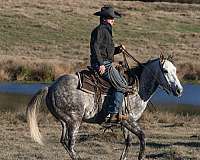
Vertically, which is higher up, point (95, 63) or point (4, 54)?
point (95, 63)

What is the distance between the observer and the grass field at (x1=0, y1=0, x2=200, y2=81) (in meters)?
41.1

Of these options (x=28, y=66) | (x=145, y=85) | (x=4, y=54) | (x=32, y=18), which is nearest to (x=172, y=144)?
(x=145, y=85)

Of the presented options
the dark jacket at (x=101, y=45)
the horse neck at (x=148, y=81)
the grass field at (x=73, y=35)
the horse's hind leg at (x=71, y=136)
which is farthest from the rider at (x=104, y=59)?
the grass field at (x=73, y=35)

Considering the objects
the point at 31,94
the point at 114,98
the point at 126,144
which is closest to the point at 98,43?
the point at 114,98

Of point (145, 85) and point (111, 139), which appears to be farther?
point (111, 139)

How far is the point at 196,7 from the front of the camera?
72.6m

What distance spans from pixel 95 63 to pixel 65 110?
98cm

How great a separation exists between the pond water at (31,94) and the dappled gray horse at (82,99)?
12234 mm

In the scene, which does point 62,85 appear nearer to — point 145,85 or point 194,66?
point 145,85

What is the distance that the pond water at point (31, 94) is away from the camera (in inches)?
1120

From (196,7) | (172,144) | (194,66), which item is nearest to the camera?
(172,144)

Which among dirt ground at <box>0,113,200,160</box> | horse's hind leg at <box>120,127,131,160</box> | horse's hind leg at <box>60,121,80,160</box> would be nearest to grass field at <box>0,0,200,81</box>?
dirt ground at <box>0,113,200,160</box>

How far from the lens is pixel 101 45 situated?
1305cm

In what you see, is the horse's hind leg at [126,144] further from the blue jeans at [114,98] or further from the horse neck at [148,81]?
the blue jeans at [114,98]
